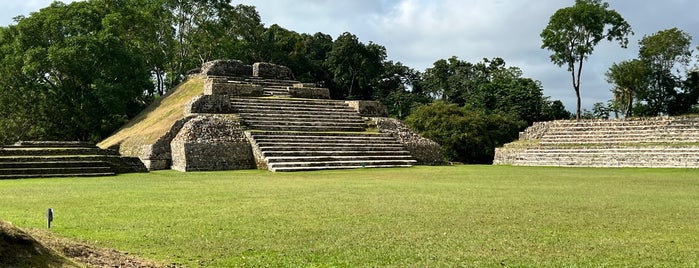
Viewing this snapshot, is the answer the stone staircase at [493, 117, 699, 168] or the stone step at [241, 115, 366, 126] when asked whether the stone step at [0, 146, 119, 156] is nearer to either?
the stone step at [241, 115, 366, 126]

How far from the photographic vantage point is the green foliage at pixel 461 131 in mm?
32844

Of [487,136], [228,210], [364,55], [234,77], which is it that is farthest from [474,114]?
[228,210]

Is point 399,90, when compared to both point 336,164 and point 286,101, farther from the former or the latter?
point 336,164

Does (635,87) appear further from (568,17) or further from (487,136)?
(487,136)

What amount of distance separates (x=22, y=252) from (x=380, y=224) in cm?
452

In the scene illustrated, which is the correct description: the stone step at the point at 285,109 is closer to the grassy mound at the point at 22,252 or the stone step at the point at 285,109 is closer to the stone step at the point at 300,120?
the stone step at the point at 300,120

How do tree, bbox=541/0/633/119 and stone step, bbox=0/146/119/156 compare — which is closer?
stone step, bbox=0/146/119/156

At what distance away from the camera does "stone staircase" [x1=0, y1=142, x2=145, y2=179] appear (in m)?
18.2

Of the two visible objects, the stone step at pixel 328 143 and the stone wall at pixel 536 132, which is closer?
the stone step at pixel 328 143

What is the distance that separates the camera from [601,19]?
33.1 metres

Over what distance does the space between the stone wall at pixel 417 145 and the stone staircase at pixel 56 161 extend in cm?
1174

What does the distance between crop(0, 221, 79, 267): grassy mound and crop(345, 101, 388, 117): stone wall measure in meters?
25.5

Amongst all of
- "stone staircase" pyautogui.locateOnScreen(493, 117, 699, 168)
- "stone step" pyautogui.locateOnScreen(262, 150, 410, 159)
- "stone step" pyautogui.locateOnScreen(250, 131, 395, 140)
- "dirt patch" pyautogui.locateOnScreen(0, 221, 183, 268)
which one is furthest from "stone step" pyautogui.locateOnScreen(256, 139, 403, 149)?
"dirt patch" pyautogui.locateOnScreen(0, 221, 183, 268)

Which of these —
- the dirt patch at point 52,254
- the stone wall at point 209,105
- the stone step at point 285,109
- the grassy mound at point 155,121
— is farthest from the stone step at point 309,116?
the dirt patch at point 52,254
